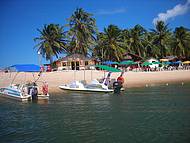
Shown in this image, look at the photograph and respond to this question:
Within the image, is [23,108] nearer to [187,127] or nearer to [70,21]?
[187,127]

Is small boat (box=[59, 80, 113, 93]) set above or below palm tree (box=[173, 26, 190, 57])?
below

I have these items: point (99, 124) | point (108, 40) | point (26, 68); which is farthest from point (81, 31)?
point (99, 124)

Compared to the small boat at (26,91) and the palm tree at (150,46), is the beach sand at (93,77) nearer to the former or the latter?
the small boat at (26,91)

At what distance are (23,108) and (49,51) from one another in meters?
45.0

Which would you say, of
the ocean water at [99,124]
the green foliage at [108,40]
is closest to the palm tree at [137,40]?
the green foliage at [108,40]

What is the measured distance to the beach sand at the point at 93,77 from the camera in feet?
129

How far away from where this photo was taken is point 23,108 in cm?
2053

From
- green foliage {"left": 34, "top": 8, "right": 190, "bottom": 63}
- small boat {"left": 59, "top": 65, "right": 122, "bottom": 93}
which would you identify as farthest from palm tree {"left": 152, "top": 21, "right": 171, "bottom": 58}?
small boat {"left": 59, "top": 65, "right": 122, "bottom": 93}

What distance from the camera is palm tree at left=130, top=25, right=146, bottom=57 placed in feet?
235

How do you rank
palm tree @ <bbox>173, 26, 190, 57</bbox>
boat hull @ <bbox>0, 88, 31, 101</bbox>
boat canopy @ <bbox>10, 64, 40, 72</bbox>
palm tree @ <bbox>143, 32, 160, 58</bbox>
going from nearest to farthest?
1. boat hull @ <bbox>0, 88, 31, 101</bbox>
2. boat canopy @ <bbox>10, 64, 40, 72</bbox>
3. palm tree @ <bbox>173, 26, 190, 57</bbox>
4. palm tree @ <bbox>143, 32, 160, 58</bbox>

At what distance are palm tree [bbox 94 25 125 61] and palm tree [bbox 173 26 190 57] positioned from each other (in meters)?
17.1

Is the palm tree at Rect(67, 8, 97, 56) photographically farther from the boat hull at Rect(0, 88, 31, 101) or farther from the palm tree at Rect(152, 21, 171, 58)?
the boat hull at Rect(0, 88, 31, 101)

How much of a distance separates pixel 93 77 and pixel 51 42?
26.2 meters

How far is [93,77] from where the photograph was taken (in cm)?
4319
